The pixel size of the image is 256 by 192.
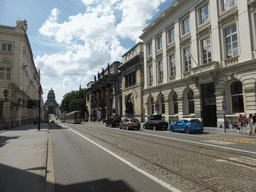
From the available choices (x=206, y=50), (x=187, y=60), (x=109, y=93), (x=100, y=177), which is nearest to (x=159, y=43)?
(x=187, y=60)

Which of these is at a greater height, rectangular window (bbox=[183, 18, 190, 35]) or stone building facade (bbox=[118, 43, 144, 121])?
rectangular window (bbox=[183, 18, 190, 35])

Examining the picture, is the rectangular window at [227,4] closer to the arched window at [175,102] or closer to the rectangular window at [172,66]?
the rectangular window at [172,66]

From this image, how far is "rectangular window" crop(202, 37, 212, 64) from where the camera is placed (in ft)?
72.3

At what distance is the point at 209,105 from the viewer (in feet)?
72.2

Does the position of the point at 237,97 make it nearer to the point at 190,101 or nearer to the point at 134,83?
the point at 190,101

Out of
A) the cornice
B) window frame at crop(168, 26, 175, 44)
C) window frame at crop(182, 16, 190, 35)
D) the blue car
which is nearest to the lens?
the blue car

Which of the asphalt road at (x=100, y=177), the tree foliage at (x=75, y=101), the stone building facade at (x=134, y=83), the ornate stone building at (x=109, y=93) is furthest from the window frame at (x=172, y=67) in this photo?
the tree foliage at (x=75, y=101)

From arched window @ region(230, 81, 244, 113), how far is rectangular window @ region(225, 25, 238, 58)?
Answer: 3308 millimetres

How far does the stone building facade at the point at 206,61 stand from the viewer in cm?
1769

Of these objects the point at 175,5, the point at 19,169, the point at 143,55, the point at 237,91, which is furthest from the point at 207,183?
the point at 143,55

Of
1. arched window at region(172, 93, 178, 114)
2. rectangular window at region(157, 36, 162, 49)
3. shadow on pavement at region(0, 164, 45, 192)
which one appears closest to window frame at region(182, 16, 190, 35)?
rectangular window at region(157, 36, 162, 49)

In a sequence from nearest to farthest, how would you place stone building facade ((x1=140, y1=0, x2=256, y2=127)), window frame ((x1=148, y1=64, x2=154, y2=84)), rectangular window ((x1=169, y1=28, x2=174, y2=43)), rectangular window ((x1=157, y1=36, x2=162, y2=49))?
stone building facade ((x1=140, y1=0, x2=256, y2=127)), rectangular window ((x1=169, y1=28, x2=174, y2=43)), rectangular window ((x1=157, y1=36, x2=162, y2=49)), window frame ((x1=148, y1=64, x2=154, y2=84))

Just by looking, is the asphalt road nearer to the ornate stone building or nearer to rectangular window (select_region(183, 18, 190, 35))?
rectangular window (select_region(183, 18, 190, 35))

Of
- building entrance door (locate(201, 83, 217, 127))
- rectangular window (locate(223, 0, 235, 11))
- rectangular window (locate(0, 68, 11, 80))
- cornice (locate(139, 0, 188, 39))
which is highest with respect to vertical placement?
cornice (locate(139, 0, 188, 39))
